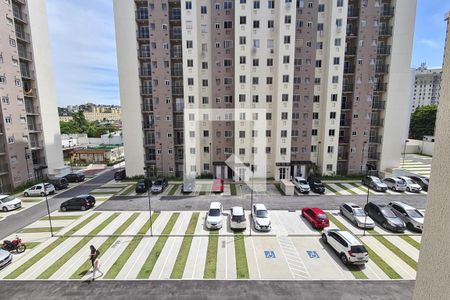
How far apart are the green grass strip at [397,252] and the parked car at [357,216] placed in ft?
4.34

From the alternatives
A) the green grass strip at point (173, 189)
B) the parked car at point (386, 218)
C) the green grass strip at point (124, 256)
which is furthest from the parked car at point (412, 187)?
the green grass strip at point (124, 256)

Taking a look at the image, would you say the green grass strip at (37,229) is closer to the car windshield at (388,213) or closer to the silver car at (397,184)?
the car windshield at (388,213)

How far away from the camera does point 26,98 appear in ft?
116

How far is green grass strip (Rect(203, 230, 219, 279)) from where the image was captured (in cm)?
1391

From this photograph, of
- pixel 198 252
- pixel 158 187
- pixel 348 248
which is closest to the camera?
pixel 348 248

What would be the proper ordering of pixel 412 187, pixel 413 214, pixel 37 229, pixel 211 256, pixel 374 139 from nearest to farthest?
pixel 211 256 → pixel 413 214 → pixel 37 229 → pixel 412 187 → pixel 374 139

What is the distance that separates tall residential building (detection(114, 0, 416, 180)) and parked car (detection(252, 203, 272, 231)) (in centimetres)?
1488

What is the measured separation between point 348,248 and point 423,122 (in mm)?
72670

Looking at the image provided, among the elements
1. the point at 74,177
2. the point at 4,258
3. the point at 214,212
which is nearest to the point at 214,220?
the point at 214,212

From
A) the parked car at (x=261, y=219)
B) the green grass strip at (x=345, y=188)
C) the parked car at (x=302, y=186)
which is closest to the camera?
the parked car at (x=261, y=219)

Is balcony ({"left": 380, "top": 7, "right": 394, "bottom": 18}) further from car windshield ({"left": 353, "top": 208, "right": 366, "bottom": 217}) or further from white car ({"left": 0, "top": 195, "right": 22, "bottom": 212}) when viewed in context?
white car ({"left": 0, "top": 195, "right": 22, "bottom": 212})

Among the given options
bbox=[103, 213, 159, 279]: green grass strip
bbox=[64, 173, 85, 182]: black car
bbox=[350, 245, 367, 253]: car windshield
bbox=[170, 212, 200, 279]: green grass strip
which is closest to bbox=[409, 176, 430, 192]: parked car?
bbox=[350, 245, 367, 253]: car windshield

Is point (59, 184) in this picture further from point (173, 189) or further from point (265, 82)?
point (265, 82)

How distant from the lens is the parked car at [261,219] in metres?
19.1
